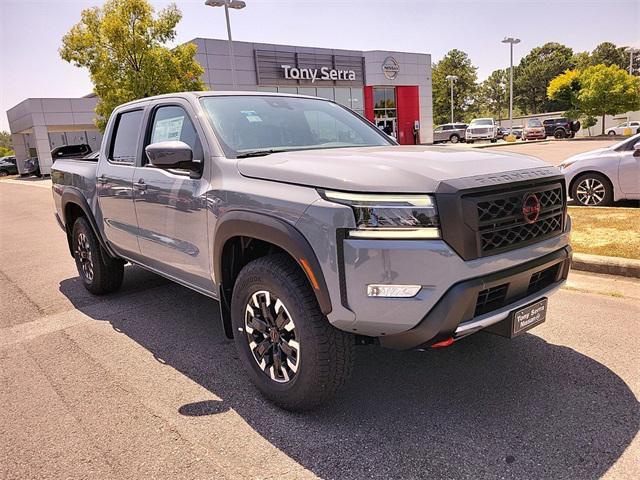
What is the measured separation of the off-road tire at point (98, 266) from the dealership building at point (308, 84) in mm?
24754

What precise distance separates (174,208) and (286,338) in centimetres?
138

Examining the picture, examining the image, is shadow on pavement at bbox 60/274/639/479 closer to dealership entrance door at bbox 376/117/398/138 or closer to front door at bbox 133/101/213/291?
front door at bbox 133/101/213/291

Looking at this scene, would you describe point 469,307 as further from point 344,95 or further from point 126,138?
point 344,95

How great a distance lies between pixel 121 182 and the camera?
431 cm

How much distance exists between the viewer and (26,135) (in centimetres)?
4691

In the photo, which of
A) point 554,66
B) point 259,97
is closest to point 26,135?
point 259,97

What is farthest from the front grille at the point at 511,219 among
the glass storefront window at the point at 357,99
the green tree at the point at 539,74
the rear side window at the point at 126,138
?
the green tree at the point at 539,74

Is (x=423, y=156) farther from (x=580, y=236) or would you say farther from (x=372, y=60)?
(x=372, y=60)

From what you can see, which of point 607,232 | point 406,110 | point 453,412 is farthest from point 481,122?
point 453,412

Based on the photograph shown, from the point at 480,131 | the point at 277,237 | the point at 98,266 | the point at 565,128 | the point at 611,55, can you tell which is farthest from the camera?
the point at 611,55

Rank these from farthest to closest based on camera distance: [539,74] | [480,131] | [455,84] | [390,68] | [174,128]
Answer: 1. [539,74]
2. [455,84]
3. [480,131]
4. [390,68]
5. [174,128]

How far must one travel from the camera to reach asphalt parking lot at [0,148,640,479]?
7.93 feet

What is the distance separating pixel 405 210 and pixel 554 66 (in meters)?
93.6

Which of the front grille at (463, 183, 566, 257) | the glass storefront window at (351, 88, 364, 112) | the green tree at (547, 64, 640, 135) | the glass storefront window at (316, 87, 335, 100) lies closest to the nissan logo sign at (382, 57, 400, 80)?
the glass storefront window at (351, 88, 364, 112)
